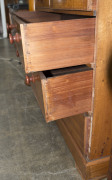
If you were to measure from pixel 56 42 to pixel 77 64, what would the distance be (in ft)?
0.43

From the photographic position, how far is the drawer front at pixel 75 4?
2.28 feet

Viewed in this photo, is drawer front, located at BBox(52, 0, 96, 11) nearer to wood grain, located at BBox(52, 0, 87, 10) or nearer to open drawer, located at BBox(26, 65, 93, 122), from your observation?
wood grain, located at BBox(52, 0, 87, 10)

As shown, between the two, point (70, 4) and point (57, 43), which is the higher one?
point (70, 4)

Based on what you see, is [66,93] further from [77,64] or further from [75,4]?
[75,4]

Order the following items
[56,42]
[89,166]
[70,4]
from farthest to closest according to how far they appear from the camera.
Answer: [89,166]
[70,4]
[56,42]

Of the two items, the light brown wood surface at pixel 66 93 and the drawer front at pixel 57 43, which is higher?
the drawer front at pixel 57 43

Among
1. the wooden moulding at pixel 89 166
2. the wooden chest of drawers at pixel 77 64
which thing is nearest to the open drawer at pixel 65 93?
the wooden chest of drawers at pixel 77 64

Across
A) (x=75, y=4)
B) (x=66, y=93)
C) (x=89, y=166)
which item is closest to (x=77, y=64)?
(x=66, y=93)

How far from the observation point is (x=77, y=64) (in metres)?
0.77

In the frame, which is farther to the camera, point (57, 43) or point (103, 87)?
point (103, 87)

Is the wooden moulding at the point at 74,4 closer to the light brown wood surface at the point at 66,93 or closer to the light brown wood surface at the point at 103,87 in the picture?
the light brown wood surface at the point at 103,87

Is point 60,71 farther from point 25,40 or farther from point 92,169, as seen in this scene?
point 92,169

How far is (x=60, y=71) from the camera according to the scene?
104 centimetres

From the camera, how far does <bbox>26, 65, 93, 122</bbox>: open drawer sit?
2.43ft
